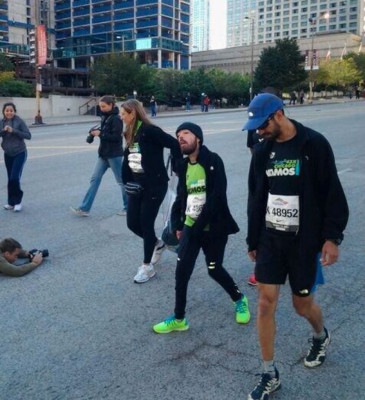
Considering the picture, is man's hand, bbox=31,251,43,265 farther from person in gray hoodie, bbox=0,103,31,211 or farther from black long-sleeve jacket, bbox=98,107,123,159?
person in gray hoodie, bbox=0,103,31,211

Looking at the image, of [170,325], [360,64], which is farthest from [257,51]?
[170,325]

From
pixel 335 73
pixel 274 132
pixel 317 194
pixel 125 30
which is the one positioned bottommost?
pixel 317 194

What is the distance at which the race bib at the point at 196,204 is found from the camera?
12.7 feet

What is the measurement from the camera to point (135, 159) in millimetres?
5082

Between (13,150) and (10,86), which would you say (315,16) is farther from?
(13,150)

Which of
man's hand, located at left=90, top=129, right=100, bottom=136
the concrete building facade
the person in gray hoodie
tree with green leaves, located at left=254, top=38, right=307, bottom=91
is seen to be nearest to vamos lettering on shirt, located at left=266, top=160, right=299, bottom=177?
man's hand, located at left=90, top=129, right=100, bottom=136

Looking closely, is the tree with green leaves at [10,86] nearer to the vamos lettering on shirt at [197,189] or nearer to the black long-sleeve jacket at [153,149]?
the black long-sleeve jacket at [153,149]

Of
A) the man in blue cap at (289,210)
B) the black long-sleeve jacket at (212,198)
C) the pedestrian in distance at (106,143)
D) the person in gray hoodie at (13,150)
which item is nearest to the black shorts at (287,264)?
the man in blue cap at (289,210)

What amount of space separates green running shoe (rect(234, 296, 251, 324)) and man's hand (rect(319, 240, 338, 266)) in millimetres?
1275

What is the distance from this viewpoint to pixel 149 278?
5039 mm

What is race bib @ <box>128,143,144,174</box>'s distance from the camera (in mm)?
5039

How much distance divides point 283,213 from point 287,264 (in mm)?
311

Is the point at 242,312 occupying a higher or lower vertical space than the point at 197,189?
lower

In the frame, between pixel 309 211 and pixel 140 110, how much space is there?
102 inches
